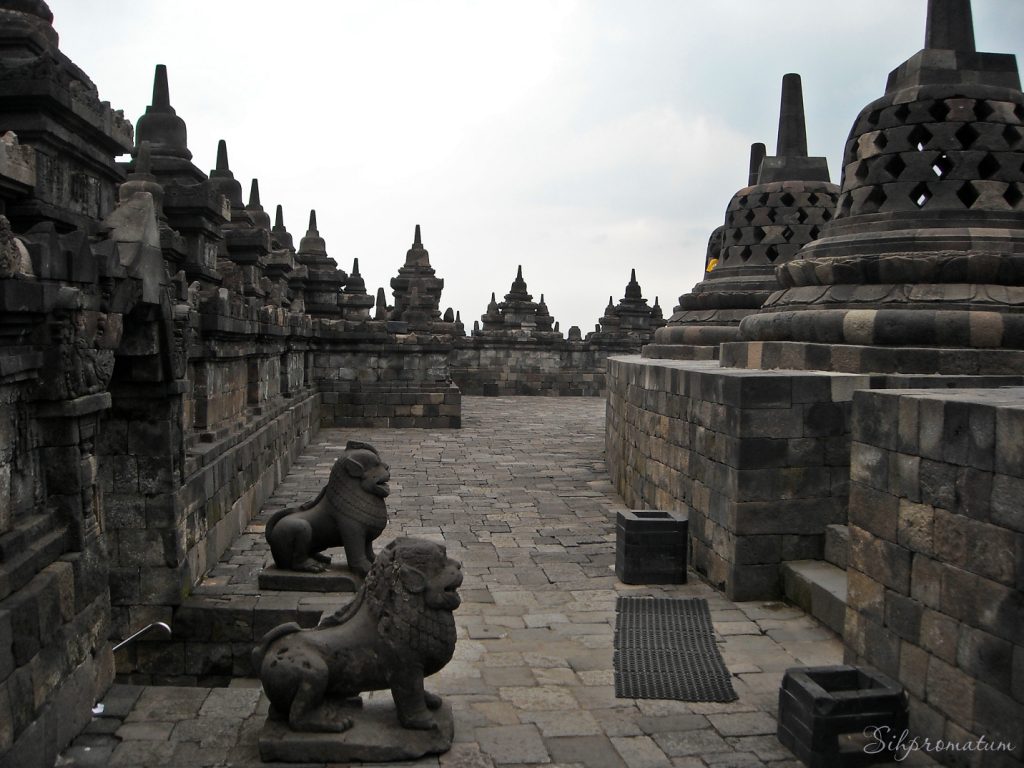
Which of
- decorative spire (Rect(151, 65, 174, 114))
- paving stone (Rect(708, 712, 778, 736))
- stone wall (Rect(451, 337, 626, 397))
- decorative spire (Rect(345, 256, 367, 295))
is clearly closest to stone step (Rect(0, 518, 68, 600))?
paving stone (Rect(708, 712, 778, 736))

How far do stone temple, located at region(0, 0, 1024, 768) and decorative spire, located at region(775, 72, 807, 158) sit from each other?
5cm

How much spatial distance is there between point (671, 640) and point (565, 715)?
128 cm

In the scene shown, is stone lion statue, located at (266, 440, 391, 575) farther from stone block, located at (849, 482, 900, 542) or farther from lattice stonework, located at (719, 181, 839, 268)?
lattice stonework, located at (719, 181, 839, 268)

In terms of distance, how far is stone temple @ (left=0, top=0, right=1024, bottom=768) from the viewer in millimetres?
3895

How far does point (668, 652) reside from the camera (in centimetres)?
527

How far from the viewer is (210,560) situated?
695cm

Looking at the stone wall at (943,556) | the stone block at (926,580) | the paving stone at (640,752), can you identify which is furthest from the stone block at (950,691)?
the paving stone at (640,752)

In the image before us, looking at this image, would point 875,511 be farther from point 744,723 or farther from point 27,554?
point 27,554

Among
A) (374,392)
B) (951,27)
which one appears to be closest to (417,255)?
(374,392)

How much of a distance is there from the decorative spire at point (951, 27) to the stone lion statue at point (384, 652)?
624cm

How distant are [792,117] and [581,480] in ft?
18.2

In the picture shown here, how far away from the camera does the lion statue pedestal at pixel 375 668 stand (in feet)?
12.8

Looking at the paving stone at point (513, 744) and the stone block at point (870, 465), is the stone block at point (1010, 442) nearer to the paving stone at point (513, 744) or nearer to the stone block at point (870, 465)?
the stone block at point (870, 465)

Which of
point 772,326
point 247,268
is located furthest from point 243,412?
point 772,326
